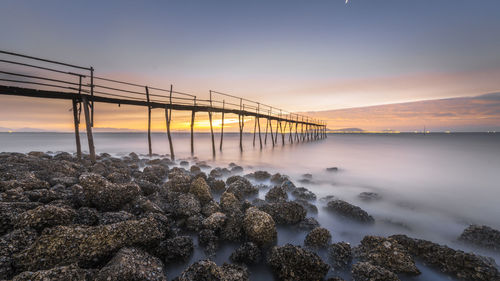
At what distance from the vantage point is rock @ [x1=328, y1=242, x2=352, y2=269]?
3.37 metres

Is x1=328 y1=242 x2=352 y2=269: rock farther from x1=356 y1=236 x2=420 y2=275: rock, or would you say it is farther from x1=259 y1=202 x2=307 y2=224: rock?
x1=259 y1=202 x2=307 y2=224: rock

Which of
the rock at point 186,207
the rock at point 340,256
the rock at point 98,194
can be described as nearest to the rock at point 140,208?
the rock at point 98,194

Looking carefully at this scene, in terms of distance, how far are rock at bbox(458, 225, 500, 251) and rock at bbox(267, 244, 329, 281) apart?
157 inches

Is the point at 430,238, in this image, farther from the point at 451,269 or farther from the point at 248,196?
the point at 248,196

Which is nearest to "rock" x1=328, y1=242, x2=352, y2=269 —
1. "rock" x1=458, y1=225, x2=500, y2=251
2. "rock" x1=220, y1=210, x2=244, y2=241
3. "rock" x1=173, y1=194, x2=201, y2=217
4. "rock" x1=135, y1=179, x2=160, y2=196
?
"rock" x1=220, y1=210, x2=244, y2=241

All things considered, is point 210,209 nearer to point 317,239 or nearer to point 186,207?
point 186,207

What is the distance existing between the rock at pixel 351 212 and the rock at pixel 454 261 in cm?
156

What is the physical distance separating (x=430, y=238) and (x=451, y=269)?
196 centimetres

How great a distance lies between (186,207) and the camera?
14.5ft

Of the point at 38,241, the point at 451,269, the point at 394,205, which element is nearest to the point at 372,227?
the point at 451,269

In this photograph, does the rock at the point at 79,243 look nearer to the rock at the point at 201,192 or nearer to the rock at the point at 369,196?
the rock at the point at 201,192

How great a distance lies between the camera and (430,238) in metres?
4.79

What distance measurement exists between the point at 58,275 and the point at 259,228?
8.93 feet

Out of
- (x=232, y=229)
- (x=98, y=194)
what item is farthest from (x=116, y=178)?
(x=232, y=229)
